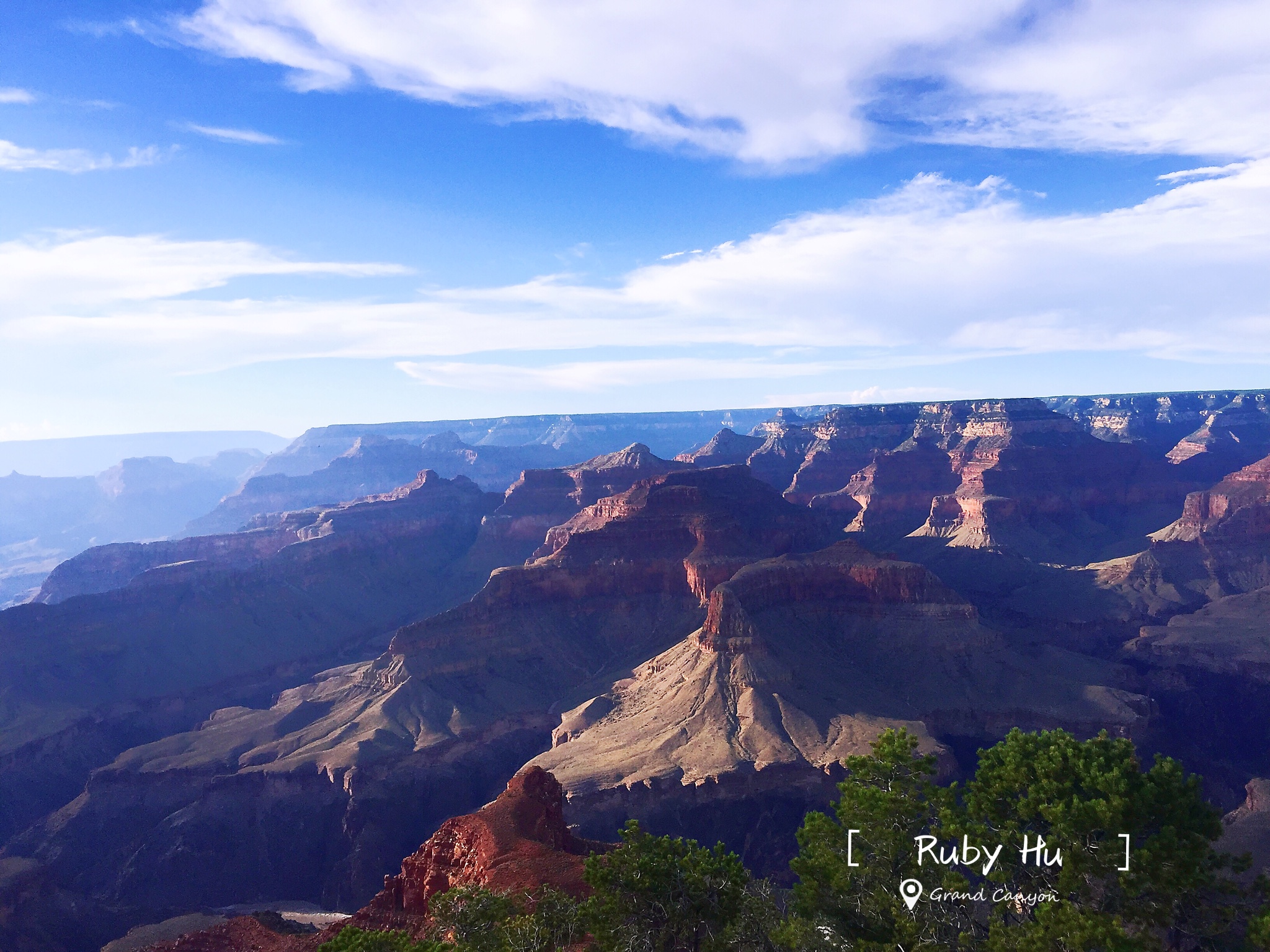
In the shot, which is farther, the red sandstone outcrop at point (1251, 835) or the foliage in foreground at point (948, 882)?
the red sandstone outcrop at point (1251, 835)

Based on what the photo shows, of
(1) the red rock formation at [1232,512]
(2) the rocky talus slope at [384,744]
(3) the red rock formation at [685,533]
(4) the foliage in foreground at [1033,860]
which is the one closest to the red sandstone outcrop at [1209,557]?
(1) the red rock formation at [1232,512]

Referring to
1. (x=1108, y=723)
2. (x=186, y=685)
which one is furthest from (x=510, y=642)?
(x=1108, y=723)

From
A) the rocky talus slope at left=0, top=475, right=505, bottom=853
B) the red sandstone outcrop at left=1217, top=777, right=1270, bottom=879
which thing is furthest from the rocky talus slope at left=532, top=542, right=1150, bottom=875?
the rocky talus slope at left=0, top=475, right=505, bottom=853

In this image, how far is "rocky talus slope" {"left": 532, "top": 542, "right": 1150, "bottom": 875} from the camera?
265ft

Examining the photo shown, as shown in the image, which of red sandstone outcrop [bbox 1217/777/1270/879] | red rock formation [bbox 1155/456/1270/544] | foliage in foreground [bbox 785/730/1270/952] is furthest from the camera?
red rock formation [bbox 1155/456/1270/544]

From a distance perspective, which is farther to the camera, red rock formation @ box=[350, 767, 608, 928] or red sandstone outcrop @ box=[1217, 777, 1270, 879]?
red sandstone outcrop @ box=[1217, 777, 1270, 879]

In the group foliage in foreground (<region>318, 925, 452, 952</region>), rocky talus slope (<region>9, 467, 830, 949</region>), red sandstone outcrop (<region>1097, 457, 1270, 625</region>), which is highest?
foliage in foreground (<region>318, 925, 452, 952</region>)

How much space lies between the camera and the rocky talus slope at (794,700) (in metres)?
80.9

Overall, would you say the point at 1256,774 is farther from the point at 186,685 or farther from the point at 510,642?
the point at 186,685

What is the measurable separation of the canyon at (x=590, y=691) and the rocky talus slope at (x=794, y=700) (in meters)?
0.35

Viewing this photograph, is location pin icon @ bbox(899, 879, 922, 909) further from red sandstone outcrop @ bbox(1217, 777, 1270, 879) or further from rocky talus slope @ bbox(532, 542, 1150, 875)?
rocky talus slope @ bbox(532, 542, 1150, 875)

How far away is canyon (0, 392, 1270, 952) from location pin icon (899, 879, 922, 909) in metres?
36.3

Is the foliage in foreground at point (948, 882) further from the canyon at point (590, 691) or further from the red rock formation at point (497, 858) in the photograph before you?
the canyon at point (590, 691)

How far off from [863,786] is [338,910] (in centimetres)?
6861
